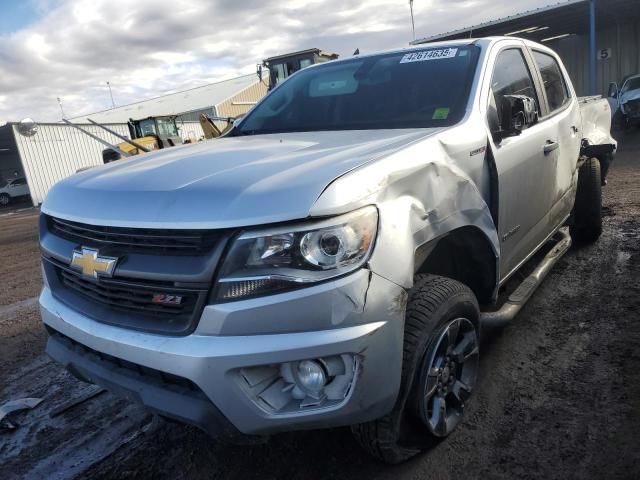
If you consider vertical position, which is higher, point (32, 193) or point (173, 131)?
point (173, 131)

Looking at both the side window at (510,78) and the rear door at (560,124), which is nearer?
the side window at (510,78)

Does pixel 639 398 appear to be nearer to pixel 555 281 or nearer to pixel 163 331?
pixel 555 281

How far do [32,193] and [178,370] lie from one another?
24345 millimetres

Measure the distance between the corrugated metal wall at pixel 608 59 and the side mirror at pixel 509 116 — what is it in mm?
24227

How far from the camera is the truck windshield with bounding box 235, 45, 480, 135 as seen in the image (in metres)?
→ 2.84

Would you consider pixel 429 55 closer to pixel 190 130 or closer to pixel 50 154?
pixel 50 154

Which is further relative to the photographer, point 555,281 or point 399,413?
point 555,281

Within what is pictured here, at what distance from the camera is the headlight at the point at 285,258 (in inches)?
68.2

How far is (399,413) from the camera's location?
80.4 inches

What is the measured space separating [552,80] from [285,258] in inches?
132

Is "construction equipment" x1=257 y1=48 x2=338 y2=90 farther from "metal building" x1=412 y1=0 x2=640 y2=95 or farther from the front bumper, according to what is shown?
the front bumper

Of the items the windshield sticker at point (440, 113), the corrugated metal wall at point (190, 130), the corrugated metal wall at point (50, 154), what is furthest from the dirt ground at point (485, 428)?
the corrugated metal wall at point (190, 130)

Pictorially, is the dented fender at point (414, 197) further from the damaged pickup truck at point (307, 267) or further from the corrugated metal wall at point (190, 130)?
the corrugated metal wall at point (190, 130)

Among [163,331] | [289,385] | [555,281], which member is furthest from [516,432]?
[555,281]
